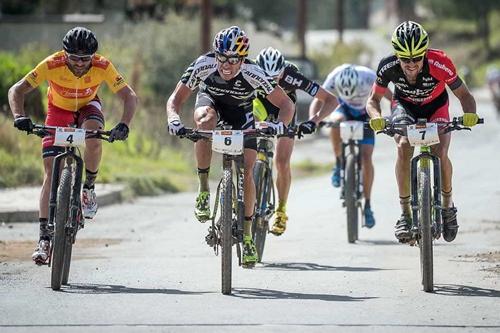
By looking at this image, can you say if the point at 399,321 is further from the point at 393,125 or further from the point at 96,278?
the point at 96,278

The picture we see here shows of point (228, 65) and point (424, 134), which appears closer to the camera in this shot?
point (424, 134)

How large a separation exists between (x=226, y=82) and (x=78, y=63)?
3.87 feet

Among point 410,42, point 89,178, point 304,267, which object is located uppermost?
point 410,42

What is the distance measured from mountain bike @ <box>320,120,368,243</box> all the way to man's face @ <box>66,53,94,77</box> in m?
4.41

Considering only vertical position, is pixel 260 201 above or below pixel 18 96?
below

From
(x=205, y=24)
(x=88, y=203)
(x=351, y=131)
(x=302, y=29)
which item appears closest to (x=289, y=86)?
(x=351, y=131)

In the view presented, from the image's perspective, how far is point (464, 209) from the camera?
18.5m

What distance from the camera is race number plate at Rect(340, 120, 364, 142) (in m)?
15.5

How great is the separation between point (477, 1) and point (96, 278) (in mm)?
75078

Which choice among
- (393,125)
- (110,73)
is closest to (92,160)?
(110,73)

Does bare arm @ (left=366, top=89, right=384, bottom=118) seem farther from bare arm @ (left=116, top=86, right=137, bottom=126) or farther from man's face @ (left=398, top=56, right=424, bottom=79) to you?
bare arm @ (left=116, top=86, right=137, bottom=126)

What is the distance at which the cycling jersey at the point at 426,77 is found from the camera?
37.6ft

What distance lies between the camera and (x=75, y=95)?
38.0 ft

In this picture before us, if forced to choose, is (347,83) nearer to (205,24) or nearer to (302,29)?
(205,24)
